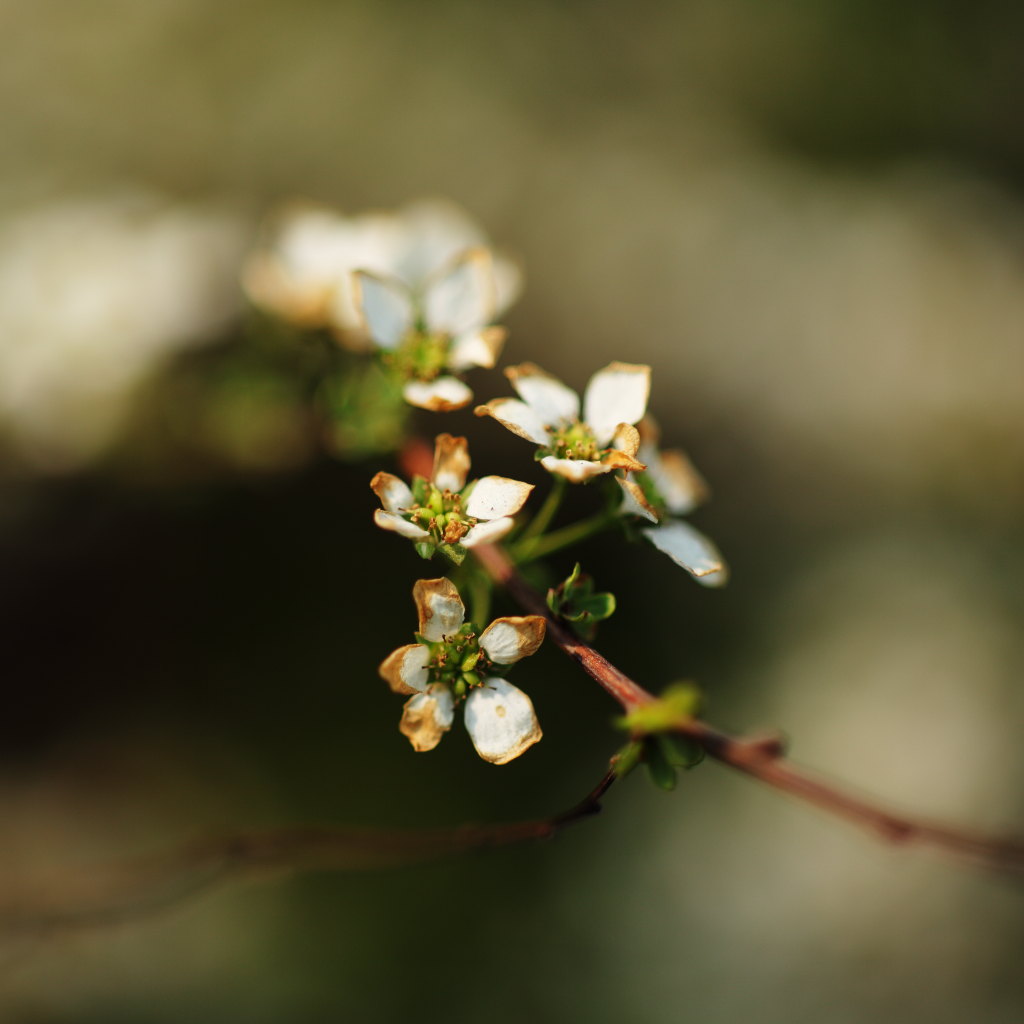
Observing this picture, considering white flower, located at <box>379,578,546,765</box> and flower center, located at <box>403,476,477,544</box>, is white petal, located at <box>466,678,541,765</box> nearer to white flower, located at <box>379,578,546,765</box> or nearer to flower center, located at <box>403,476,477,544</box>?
white flower, located at <box>379,578,546,765</box>

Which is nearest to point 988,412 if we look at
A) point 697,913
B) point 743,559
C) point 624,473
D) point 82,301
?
point 743,559

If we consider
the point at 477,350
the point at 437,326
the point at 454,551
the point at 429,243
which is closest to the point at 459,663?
the point at 454,551

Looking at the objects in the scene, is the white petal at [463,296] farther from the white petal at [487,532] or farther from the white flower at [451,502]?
the white petal at [487,532]

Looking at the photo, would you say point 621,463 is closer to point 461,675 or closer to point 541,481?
point 461,675

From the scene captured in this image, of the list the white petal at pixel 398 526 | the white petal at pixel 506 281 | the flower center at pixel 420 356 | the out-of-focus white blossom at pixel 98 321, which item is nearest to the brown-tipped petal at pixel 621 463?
the white petal at pixel 398 526

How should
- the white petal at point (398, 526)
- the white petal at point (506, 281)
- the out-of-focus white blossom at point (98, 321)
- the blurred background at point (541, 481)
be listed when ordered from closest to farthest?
Answer: the white petal at point (398, 526), the white petal at point (506, 281), the out-of-focus white blossom at point (98, 321), the blurred background at point (541, 481)

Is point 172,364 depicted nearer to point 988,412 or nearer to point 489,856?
point 489,856
